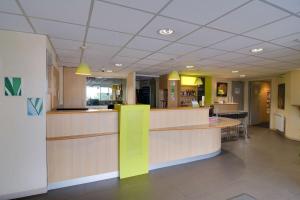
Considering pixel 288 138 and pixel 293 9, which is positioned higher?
pixel 293 9

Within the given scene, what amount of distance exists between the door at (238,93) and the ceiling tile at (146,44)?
24.8 ft

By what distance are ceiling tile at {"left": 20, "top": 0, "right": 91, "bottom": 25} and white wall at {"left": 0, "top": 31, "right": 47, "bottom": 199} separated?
860mm

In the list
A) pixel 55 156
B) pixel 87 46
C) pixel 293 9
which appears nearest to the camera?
pixel 293 9

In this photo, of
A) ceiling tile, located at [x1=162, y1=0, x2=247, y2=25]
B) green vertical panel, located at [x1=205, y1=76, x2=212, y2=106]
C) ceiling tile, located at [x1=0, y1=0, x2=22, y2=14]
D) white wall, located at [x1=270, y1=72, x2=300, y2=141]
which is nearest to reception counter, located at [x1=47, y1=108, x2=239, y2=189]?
ceiling tile, located at [x1=0, y1=0, x2=22, y2=14]

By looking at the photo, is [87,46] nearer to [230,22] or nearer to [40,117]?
[40,117]

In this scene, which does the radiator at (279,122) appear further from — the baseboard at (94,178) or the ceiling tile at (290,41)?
the baseboard at (94,178)

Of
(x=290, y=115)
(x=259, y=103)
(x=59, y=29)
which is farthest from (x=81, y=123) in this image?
(x=259, y=103)

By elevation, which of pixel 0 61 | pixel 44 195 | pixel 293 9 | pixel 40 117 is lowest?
pixel 44 195

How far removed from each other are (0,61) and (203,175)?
3.90m

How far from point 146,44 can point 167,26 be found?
0.90 metres

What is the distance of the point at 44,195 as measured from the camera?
9.28 ft

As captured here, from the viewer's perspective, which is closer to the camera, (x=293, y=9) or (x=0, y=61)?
(x=293, y=9)

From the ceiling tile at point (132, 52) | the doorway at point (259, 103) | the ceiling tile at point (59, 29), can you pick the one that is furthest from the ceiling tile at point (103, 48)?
the doorway at point (259, 103)

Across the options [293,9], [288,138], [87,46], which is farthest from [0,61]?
[288,138]
